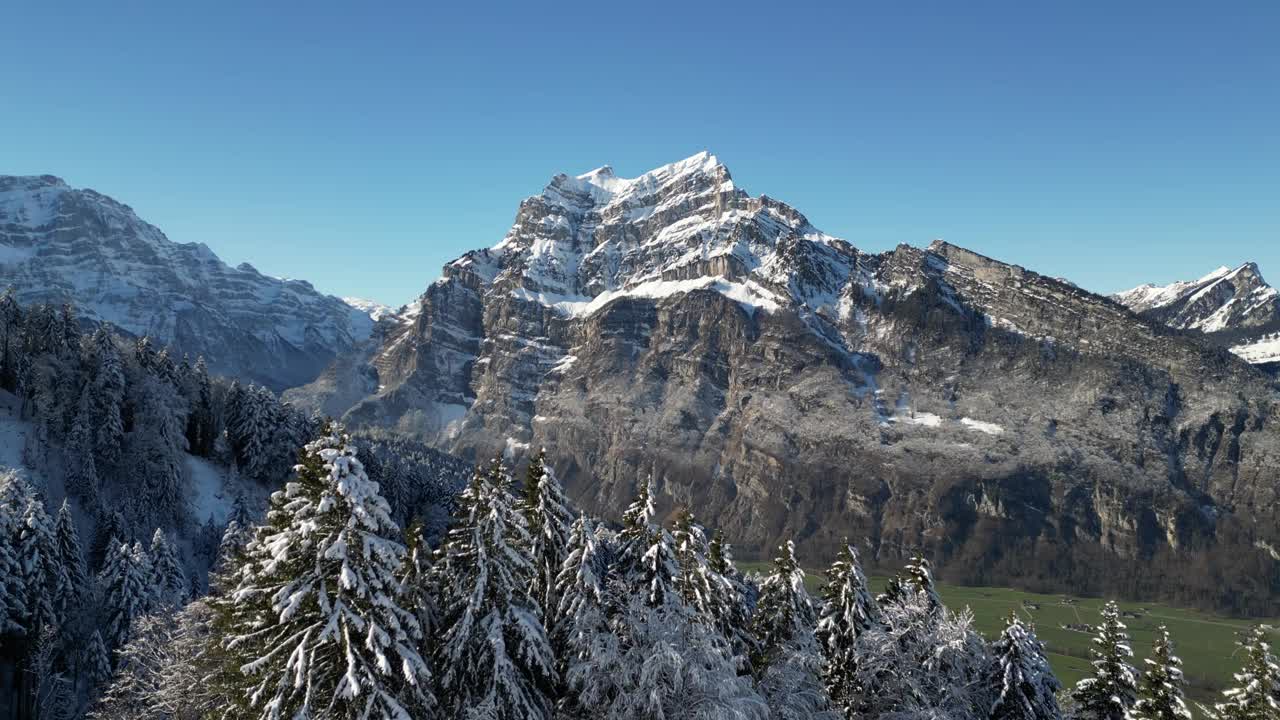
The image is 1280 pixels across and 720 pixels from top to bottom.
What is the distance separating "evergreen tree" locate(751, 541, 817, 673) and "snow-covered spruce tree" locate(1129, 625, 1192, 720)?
1836 cm

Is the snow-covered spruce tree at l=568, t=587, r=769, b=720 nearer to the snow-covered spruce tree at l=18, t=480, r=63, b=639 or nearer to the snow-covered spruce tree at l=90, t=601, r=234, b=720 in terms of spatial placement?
the snow-covered spruce tree at l=90, t=601, r=234, b=720

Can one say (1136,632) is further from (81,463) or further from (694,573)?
(81,463)

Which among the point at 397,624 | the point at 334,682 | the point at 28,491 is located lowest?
the point at 28,491

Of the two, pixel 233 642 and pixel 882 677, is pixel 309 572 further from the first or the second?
pixel 882 677

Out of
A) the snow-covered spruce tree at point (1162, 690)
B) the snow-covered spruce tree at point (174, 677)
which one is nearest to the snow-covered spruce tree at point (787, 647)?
the snow-covered spruce tree at point (174, 677)

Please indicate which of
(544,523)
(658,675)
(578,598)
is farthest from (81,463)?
(658,675)

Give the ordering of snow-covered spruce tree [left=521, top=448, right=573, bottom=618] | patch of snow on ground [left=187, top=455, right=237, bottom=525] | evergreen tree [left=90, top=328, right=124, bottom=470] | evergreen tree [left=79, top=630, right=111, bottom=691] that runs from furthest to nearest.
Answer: patch of snow on ground [left=187, top=455, right=237, bottom=525]
evergreen tree [left=90, top=328, right=124, bottom=470]
evergreen tree [left=79, top=630, right=111, bottom=691]
snow-covered spruce tree [left=521, top=448, right=573, bottom=618]

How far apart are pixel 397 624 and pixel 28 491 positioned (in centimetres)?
5546

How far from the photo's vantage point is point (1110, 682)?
4188cm

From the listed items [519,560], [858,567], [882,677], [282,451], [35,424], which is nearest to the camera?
[519,560]

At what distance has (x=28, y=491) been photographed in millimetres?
56031

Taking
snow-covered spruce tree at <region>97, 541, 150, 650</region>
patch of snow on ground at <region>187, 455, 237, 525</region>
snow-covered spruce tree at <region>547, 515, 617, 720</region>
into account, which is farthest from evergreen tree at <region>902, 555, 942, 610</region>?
patch of snow on ground at <region>187, 455, 237, 525</region>

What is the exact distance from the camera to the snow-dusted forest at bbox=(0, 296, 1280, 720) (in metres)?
19.0

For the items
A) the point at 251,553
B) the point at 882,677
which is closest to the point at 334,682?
the point at 251,553
